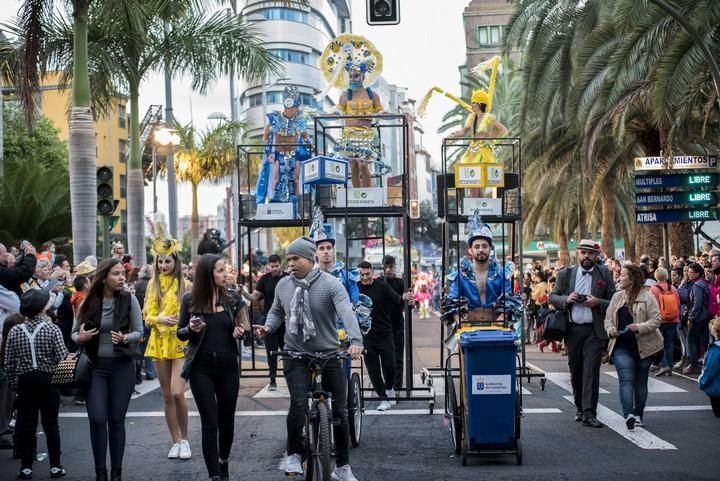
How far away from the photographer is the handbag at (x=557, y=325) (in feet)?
35.1

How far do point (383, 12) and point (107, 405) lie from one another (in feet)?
20.6

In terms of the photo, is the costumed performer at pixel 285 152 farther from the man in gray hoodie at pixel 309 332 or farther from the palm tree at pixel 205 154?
the palm tree at pixel 205 154

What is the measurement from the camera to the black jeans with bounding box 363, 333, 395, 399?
12031 mm

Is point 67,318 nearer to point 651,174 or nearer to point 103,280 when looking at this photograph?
point 103,280

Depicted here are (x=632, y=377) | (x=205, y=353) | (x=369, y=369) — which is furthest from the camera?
(x=369, y=369)

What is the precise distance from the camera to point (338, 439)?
7840 millimetres

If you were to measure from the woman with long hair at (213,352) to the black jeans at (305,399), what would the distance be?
45 cm

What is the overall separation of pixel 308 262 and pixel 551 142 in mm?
20733

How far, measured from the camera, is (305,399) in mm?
7684

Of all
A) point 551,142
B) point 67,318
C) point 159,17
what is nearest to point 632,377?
point 67,318

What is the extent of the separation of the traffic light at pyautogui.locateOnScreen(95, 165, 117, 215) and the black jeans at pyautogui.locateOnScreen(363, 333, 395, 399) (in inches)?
241

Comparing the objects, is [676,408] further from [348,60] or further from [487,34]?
[487,34]

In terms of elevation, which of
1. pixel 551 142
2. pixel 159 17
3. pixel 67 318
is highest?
pixel 159 17

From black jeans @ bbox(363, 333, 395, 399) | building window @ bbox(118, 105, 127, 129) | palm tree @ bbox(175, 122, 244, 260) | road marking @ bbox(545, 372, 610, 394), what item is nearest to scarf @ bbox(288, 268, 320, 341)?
black jeans @ bbox(363, 333, 395, 399)
